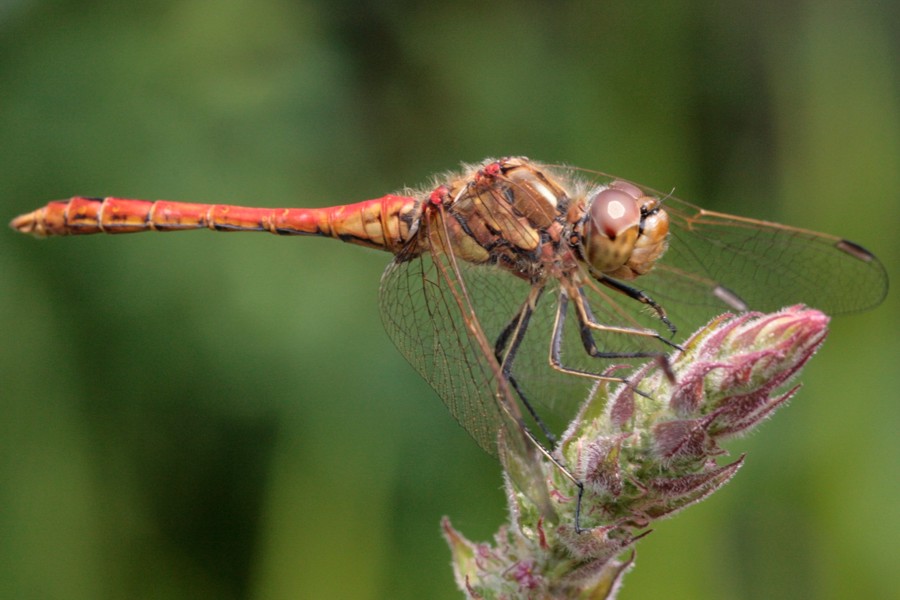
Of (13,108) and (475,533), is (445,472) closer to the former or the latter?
(475,533)

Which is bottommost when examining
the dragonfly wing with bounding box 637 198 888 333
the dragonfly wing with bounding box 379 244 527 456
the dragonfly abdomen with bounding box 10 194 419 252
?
the dragonfly wing with bounding box 379 244 527 456

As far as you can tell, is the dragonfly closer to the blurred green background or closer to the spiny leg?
the spiny leg

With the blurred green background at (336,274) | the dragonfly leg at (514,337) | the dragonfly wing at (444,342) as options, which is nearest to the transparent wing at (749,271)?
the dragonfly leg at (514,337)

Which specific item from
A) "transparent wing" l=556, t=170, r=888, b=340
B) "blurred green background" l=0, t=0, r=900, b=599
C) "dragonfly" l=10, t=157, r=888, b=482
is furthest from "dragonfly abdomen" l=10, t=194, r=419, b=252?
"transparent wing" l=556, t=170, r=888, b=340

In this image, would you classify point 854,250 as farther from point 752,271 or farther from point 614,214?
point 614,214

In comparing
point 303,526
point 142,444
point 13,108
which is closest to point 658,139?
point 303,526

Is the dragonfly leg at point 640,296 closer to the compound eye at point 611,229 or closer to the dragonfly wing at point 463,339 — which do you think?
the compound eye at point 611,229
